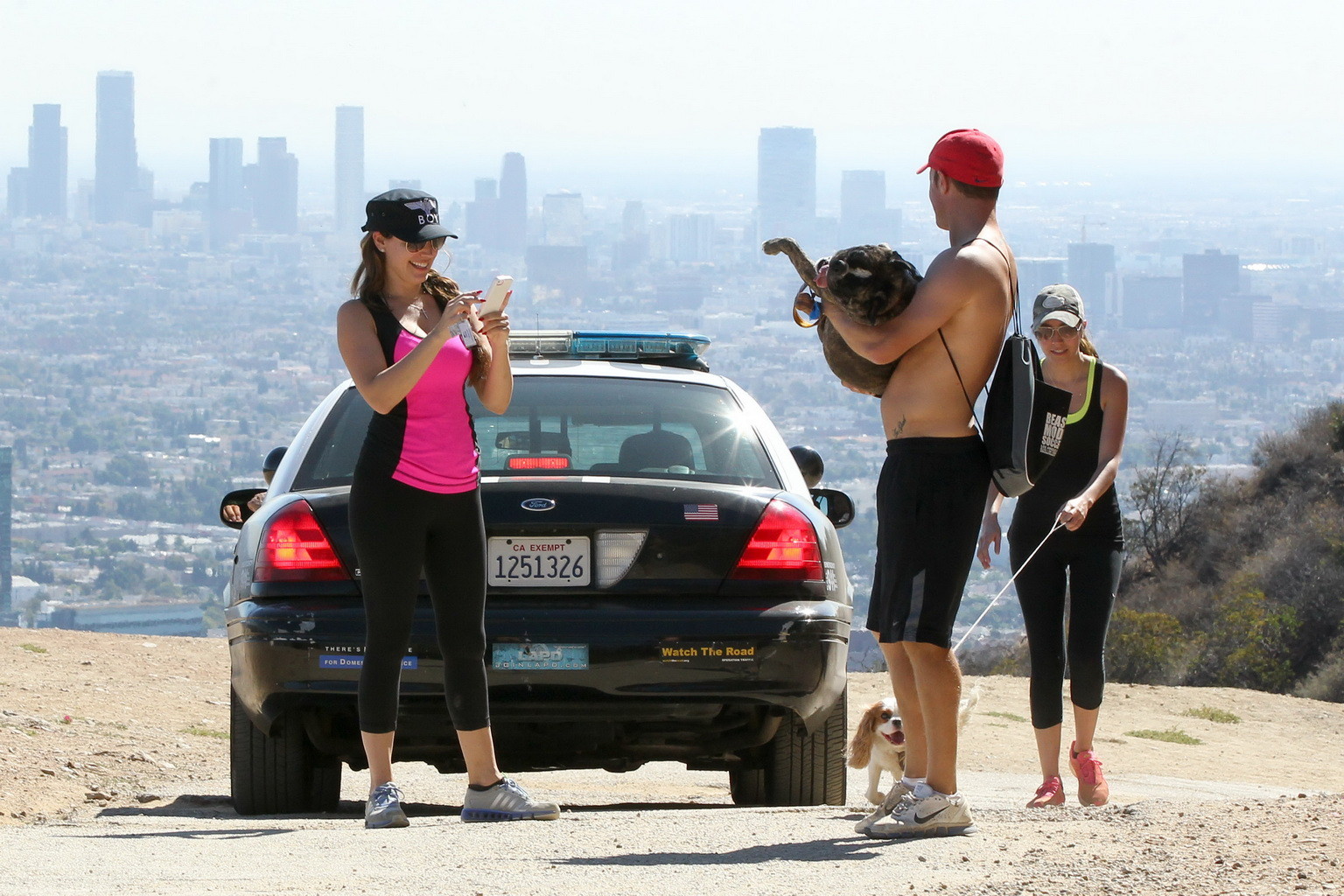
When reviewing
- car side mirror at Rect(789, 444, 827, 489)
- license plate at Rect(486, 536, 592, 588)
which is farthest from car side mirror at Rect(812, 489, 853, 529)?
license plate at Rect(486, 536, 592, 588)

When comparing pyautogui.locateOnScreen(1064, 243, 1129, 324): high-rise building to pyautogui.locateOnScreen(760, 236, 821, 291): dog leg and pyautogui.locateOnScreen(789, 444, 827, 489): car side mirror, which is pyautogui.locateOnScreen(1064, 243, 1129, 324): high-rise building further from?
pyautogui.locateOnScreen(760, 236, 821, 291): dog leg

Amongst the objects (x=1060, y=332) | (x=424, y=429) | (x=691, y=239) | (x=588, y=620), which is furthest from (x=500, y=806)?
(x=691, y=239)

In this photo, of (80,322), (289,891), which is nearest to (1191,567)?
(289,891)

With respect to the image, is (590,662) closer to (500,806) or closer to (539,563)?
(539,563)

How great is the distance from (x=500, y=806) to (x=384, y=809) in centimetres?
33

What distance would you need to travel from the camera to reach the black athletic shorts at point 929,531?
439 cm

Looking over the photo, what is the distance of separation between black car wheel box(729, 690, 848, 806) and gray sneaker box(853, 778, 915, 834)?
933mm

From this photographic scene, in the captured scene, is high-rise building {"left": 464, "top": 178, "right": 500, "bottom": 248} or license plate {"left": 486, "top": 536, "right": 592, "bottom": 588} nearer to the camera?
license plate {"left": 486, "top": 536, "right": 592, "bottom": 588}

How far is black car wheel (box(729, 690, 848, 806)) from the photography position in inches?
220

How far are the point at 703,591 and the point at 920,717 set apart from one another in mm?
804

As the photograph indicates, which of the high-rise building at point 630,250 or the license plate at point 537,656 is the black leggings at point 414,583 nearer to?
the license plate at point 537,656

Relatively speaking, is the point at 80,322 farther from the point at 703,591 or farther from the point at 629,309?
the point at 703,591

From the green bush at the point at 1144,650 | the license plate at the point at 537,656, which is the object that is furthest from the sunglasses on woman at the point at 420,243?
the green bush at the point at 1144,650

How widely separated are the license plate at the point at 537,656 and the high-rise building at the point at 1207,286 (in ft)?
483
